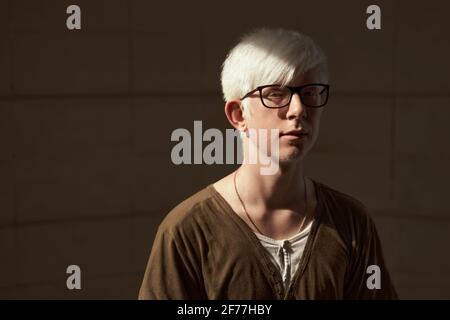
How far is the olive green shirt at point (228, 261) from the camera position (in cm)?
251

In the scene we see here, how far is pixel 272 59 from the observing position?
247cm

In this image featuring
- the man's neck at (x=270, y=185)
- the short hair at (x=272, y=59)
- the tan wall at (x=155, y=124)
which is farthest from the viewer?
the tan wall at (x=155, y=124)

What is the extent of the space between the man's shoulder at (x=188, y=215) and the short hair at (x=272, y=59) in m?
0.28

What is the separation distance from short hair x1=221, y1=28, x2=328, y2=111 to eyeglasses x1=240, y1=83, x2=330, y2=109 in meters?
0.02

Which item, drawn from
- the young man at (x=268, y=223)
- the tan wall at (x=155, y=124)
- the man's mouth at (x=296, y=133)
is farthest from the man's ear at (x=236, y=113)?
the tan wall at (x=155, y=124)

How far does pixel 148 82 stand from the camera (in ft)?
12.7

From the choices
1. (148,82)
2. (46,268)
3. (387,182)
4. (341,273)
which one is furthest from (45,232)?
(341,273)

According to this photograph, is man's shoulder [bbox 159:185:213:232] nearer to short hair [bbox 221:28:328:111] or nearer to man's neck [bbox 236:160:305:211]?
man's neck [bbox 236:160:305:211]

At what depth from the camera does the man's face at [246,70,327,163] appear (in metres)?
2.49

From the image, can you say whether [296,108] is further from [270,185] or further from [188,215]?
[188,215]

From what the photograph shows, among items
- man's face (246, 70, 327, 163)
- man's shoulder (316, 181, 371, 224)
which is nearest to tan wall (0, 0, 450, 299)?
man's shoulder (316, 181, 371, 224)

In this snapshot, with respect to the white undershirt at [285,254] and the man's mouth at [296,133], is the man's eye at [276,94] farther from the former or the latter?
the white undershirt at [285,254]

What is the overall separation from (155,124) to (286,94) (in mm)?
1458

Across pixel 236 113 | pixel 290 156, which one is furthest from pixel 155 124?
pixel 290 156
